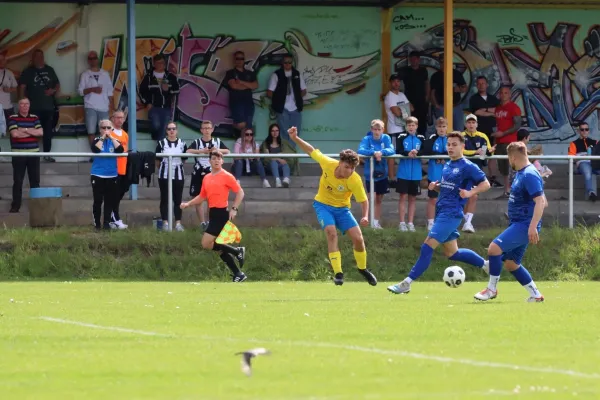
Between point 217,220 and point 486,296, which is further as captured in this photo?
point 217,220

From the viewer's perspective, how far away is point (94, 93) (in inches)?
1081

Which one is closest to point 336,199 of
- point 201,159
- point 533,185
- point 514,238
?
point 514,238

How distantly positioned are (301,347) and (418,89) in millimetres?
18816

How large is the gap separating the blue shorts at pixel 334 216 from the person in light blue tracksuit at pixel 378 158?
4784mm


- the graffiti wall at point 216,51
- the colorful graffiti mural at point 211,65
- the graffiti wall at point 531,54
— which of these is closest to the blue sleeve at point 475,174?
the graffiti wall at point 216,51

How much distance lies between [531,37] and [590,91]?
196 centimetres

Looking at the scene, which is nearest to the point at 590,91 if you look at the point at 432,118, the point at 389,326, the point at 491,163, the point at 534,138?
the point at 534,138

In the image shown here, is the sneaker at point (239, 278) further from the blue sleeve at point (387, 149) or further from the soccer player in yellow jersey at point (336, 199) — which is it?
the blue sleeve at point (387, 149)

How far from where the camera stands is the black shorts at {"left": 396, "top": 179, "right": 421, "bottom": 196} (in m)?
22.9

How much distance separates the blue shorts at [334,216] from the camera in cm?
1772

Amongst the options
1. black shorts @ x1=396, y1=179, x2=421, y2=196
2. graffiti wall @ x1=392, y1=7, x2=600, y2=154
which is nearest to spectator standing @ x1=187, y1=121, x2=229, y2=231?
black shorts @ x1=396, y1=179, x2=421, y2=196

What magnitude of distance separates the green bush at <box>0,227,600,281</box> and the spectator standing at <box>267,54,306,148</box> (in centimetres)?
596

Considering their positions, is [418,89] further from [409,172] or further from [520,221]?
[520,221]

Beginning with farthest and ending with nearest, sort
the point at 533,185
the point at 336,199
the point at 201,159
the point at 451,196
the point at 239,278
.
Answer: the point at 201,159, the point at 239,278, the point at 336,199, the point at 451,196, the point at 533,185
